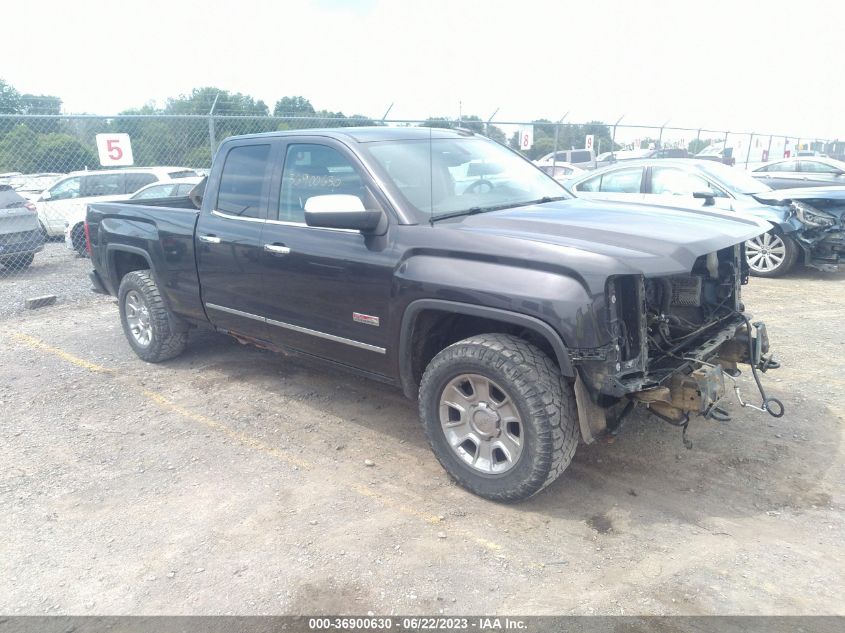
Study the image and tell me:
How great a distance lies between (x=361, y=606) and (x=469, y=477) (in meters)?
1.00

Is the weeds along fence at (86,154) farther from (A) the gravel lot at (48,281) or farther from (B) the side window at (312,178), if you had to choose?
(B) the side window at (312,178)

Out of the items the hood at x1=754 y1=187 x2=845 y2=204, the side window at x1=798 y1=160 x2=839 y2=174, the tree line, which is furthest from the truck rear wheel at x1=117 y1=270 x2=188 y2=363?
the side window at x1=798 y1=160 x2=839 y2=174

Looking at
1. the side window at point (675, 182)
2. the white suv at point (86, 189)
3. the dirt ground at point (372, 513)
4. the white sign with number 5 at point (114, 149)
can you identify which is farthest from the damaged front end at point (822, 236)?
the white sign with number 5 at point (114, 149)

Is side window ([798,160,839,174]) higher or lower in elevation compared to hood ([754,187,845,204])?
lower

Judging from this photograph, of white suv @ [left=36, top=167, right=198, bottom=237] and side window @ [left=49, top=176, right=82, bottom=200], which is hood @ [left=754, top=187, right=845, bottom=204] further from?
side window @ [left=49, top=176, right=82, bottom=200]

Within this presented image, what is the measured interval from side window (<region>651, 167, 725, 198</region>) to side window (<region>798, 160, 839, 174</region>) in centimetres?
906

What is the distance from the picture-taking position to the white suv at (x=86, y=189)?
13172 millimetres

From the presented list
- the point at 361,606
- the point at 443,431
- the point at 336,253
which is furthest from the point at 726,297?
the point at 361,606

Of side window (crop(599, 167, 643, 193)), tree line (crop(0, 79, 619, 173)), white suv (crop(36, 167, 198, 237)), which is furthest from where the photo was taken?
white suv (crop(36, 167, 198, 237))

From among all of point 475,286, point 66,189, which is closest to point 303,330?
point 475,286

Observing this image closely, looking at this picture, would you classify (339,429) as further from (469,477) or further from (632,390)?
(632,390)

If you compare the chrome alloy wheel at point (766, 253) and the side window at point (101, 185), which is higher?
the side window at point (101, 185)

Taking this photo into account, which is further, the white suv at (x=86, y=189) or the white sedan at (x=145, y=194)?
the white suv at (x=86, y=189)

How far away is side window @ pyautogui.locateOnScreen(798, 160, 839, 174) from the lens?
16.0 m
